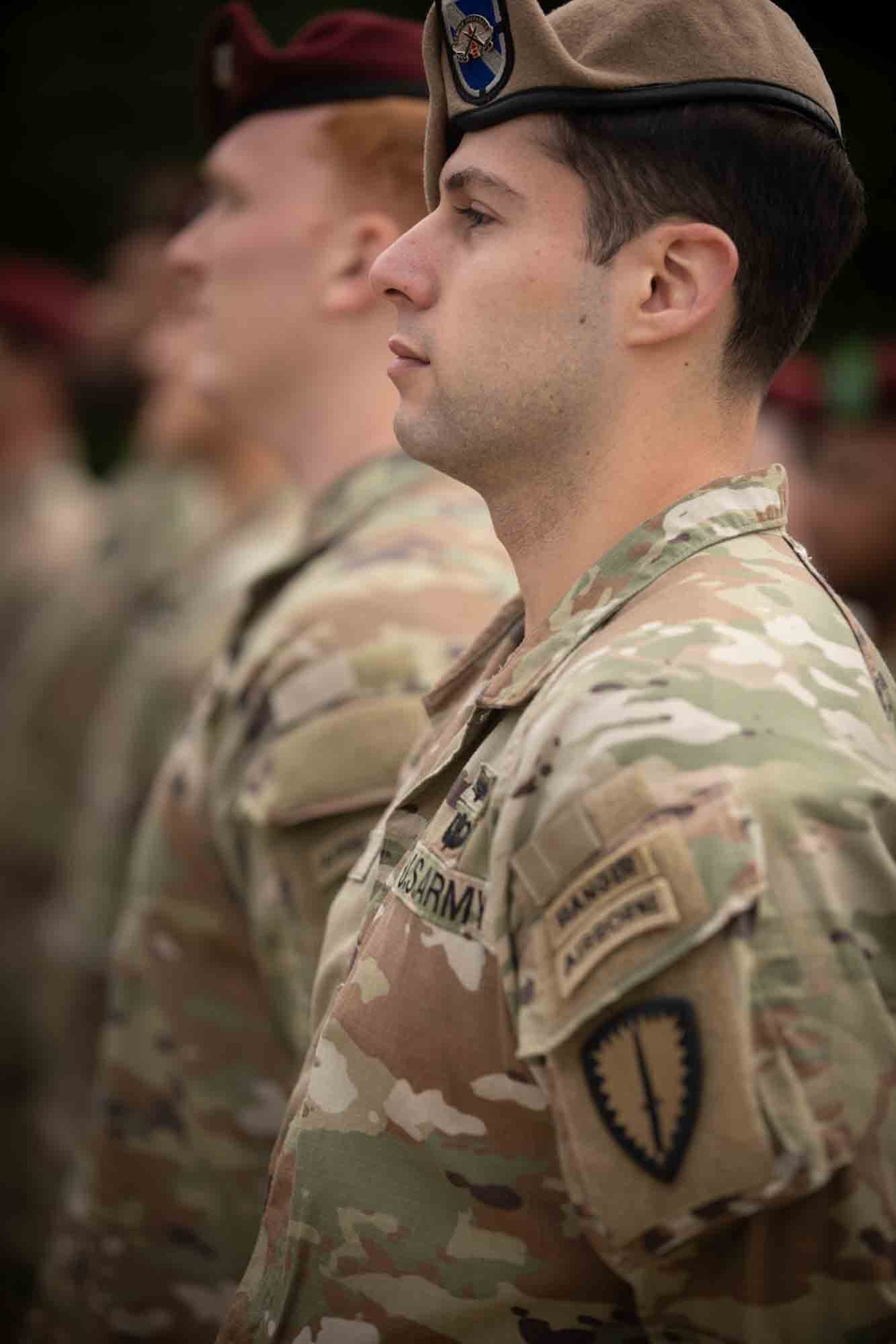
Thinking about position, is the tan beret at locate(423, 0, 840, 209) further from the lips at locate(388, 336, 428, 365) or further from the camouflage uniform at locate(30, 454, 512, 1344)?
the camouflage uniform at locate(30, 454, 512, 1344)

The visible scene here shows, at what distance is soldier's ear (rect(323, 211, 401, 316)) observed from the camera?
335 cm

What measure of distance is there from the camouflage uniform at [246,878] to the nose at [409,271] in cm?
82

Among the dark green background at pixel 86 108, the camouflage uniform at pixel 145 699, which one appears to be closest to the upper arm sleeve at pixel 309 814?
the camouflage uniform at pixel 145 699

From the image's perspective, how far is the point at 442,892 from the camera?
1801 mm

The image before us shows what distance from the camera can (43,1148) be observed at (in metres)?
5.64

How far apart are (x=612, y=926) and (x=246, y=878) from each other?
151 cm

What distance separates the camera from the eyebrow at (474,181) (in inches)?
78.2

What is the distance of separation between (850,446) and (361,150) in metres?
2.76

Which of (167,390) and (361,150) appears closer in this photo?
(361,150)

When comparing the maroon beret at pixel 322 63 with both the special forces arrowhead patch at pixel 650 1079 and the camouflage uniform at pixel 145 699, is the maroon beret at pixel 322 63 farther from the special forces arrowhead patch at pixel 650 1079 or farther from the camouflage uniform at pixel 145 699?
the special forces arrowhead patch at pixel 650 1079

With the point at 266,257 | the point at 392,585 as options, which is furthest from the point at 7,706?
the point at 392,585

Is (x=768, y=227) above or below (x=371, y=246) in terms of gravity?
above

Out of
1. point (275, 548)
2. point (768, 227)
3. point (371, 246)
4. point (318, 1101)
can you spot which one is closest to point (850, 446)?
point (275, 548)

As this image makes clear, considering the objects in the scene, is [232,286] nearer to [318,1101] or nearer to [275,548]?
[318,1101]
